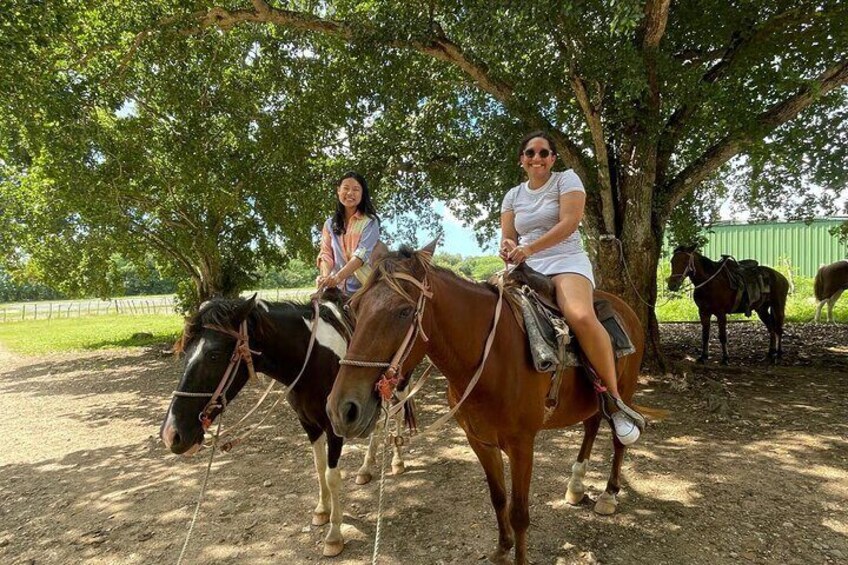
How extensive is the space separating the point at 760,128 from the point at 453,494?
648 cm

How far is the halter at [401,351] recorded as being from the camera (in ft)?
6.03

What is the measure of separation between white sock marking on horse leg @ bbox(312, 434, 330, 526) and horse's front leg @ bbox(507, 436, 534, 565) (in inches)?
59.0

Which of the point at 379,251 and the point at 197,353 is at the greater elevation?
the point at 379,251

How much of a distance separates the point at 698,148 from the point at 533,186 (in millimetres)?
6460

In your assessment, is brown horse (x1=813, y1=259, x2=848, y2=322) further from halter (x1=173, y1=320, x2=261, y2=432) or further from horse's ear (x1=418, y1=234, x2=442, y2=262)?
halter (x1=173, y1=320, x2=261, y2=432)

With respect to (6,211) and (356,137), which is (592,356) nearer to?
(356,137)

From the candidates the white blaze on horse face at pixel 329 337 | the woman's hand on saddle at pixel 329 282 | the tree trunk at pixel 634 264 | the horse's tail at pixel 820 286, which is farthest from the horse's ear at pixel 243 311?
the horse's tail at pixel 820 286

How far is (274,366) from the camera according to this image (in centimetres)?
332

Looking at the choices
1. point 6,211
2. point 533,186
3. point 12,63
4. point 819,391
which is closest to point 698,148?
point 819,391

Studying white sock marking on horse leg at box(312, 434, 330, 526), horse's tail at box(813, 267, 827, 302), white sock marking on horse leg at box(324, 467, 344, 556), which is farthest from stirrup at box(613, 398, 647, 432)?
horse's tail at box(813, 267, 827, 302)

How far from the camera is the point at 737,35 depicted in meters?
6.36

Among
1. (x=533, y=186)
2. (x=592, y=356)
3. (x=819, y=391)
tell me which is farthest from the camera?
(x=819, y=391)

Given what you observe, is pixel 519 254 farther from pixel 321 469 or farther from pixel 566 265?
pixel 321 469

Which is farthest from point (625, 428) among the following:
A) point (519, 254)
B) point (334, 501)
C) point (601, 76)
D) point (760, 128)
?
point (760, 128)
